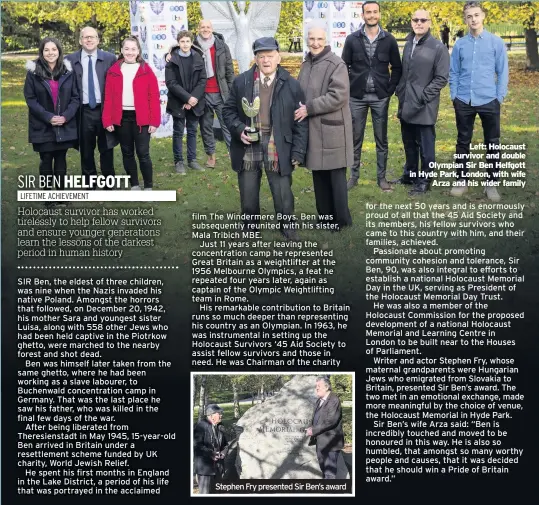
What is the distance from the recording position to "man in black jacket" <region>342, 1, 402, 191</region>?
13.2 meters

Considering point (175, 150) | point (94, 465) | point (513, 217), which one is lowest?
point (94, 465)

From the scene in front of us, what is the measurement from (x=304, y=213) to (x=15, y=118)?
3441 mm

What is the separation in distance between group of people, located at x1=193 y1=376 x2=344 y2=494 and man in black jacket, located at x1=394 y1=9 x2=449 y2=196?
2672 mm

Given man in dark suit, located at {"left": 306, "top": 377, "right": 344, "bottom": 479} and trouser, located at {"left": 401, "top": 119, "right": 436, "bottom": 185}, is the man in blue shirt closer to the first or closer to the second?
trouser, located at {"left": 401, "top": 119, "right": 436, "bottom": 185}

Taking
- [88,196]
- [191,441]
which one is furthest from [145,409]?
[88,196]

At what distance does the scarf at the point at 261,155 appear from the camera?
12.6 meters

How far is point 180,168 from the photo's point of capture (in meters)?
13.7

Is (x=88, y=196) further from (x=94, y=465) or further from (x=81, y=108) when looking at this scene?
(x=94, y=465)

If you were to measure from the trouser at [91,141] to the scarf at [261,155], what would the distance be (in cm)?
166

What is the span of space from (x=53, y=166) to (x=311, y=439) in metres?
4.29

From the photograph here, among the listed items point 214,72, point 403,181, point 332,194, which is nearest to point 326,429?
point 332,194

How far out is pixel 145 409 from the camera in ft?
40.5

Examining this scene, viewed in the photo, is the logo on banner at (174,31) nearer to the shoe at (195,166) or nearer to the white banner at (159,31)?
the white banner at (159,31)

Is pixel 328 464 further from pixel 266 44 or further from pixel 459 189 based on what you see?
pixel 266 44
